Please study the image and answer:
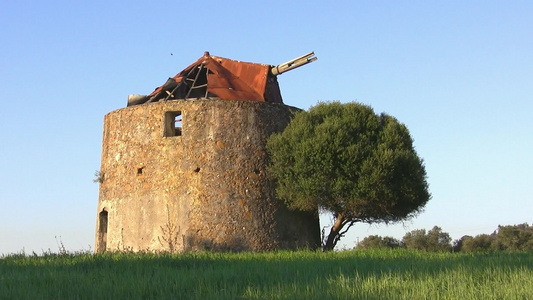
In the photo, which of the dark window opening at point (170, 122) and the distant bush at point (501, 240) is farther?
the distant bush at point (501, 240)

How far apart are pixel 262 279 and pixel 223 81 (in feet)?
38.2

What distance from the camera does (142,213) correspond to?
62.4 ft

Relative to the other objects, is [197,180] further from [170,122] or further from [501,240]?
[501,240]

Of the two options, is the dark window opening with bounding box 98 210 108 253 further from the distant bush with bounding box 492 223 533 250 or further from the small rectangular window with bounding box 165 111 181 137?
the distant bush with bounding box 492 223 533 250

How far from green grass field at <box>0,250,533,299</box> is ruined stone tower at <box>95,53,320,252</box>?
562 cm

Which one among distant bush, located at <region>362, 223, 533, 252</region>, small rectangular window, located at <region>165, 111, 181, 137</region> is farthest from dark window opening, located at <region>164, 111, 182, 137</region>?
distant bush, located at <region>362, 223, 533, 252</region>

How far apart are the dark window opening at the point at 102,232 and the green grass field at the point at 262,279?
783cm

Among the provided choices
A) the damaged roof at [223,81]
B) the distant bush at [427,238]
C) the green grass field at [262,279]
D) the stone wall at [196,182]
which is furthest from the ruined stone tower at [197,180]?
the distant bush at [427,238]

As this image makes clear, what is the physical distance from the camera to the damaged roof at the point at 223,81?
20.8 m

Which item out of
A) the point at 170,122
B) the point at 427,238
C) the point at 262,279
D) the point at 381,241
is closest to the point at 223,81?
the point at 170,122

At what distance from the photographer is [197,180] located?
18.7 meters

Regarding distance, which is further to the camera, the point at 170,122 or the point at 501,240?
the point at 501,240

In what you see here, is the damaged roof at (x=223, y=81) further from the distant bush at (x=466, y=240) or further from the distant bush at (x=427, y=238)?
the distant bush at (x=427, y=238)

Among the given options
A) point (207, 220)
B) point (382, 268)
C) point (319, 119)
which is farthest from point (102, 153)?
point (382, 268)
